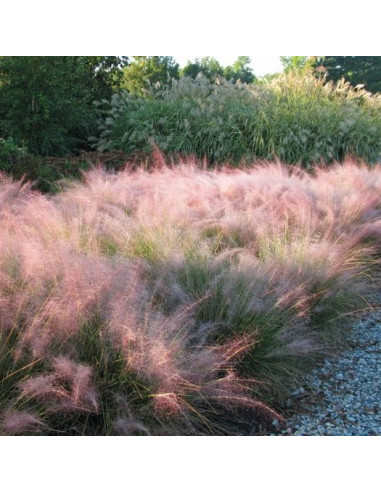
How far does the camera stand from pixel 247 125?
9.88m

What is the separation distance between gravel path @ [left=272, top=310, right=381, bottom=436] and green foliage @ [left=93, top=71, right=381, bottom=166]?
19.9 feet

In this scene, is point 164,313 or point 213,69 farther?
point 213,69

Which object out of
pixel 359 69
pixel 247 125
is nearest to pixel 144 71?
pixel 247 125

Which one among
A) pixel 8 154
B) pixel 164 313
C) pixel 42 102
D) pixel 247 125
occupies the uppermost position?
pixel 42 102

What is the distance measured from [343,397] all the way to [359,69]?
27.3 metres

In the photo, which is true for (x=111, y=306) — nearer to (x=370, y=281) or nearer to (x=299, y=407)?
(x=299, y=407)

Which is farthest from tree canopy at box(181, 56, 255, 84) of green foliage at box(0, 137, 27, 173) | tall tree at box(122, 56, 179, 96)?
green foliage at box(0, 137, 27, 173)

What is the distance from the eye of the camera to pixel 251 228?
429 centimetres

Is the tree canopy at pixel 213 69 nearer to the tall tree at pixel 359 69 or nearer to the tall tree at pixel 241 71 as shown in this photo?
the tall tree at pixel 241 71

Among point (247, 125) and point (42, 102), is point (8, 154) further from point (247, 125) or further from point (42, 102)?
point (247, 125)

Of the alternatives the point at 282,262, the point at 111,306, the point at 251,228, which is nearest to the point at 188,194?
the point at 251,228

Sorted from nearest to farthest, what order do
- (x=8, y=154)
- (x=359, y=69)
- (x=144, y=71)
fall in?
1. (x=8, y=154)
2. (x=144, y=71)
3. (x=359, y=69)

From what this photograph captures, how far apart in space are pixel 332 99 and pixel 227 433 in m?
10.2

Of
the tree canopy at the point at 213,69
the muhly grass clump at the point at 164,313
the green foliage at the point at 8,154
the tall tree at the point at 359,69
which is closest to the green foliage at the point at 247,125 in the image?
the green foliage at the point at 8,154
